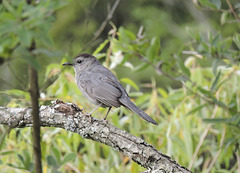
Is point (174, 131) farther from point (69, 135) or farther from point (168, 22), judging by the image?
point (168, 22)

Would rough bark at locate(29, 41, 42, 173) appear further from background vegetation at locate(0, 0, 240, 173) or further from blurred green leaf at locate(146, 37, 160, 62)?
blurred green leaf at locate(146, 37, 160, 62)

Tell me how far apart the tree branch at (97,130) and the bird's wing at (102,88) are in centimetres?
90

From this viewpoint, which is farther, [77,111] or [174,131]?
[174,131]

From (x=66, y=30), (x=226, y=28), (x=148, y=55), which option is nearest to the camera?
(x=148, y=55)

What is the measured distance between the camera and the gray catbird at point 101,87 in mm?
3486

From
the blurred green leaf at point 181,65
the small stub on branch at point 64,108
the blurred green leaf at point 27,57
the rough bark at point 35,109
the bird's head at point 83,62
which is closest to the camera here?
the blurred green leaf at point 27,57

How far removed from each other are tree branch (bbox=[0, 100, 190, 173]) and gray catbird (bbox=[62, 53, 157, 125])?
72 centimetres

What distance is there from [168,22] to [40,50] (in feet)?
47.6

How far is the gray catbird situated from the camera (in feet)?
11.4

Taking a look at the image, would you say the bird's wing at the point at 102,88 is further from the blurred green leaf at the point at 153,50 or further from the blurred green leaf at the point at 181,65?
the blurred green leaf at the point at 181,65

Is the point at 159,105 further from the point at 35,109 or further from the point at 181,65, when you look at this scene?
the point at 35,109

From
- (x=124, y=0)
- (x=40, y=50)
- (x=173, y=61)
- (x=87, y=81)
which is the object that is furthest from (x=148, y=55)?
(x=124, y=0)

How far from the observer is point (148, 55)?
10.8 ft

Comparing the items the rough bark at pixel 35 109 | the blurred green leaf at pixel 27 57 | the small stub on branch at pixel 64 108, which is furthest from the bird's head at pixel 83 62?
the blurred green leaf at pixel 27 57
